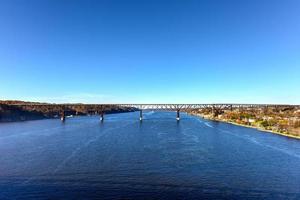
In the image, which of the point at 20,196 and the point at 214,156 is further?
the point at 214,156

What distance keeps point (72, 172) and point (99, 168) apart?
4090mm

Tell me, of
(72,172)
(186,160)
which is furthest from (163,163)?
(72,172)

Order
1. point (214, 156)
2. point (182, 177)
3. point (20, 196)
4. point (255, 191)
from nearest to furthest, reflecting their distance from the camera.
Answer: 1. point (20, 196)
2. point (255, 191)
3. point (182, 177)
4. point (214, 156)

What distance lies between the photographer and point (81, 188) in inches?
1286

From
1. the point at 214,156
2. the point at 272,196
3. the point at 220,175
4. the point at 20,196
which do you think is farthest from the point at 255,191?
the point at 20,196

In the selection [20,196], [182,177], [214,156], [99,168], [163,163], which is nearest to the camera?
[20,196]

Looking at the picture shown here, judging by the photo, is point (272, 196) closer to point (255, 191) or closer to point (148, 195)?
point (255, 191)

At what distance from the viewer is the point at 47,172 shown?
131 ft

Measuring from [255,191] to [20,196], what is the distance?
24333mm

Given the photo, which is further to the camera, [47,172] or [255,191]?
[47,172]

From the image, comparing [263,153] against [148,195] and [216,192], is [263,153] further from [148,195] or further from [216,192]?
[148,195]

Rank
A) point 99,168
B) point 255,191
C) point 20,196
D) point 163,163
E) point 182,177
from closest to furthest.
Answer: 1. point 20,196
2. point 255,191
3. point 182,177
4. point 99,168
5. point 163,163

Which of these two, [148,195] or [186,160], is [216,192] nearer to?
[148,195]

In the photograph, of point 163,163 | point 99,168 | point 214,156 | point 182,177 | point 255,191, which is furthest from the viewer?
point 214,156
